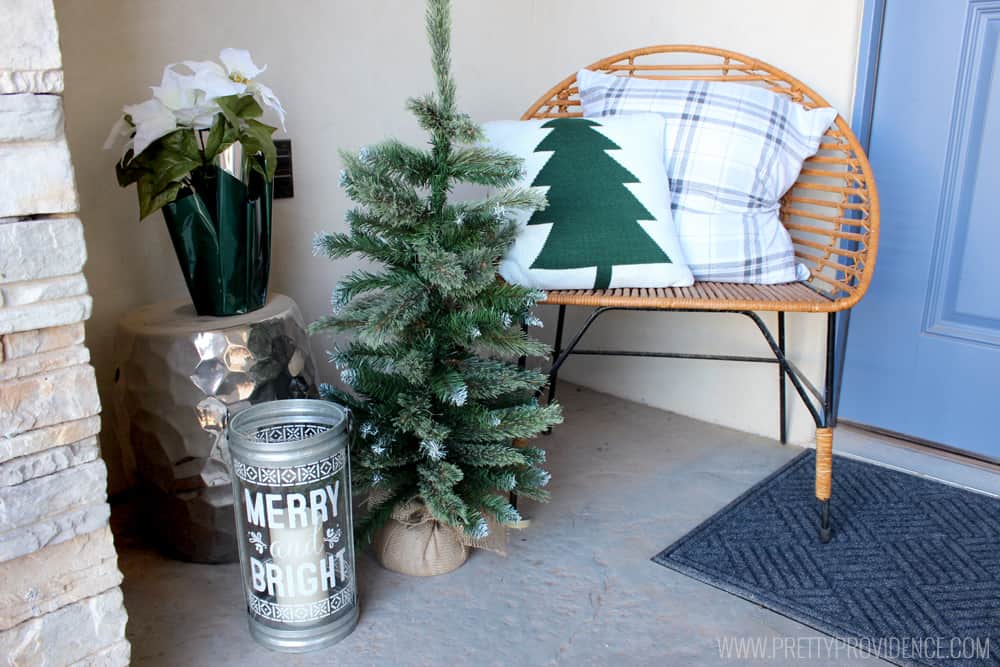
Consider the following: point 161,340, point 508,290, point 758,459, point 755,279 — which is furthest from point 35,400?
point 758,459

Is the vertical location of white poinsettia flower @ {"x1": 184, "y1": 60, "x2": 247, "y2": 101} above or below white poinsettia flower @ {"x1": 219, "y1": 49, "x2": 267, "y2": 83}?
below

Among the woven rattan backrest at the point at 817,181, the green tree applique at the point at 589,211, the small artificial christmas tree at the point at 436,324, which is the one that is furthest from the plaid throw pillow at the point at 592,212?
the woven rattan backrest at the point at 817,181

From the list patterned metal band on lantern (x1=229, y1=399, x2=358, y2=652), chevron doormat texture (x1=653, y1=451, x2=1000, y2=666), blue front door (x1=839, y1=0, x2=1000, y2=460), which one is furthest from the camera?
blue front door (x1=839, y1=0, x2=1000, y2=460)

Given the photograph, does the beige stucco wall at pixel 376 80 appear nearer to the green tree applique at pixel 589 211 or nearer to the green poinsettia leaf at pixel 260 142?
the green poinsettia leaf at pixel 260 142

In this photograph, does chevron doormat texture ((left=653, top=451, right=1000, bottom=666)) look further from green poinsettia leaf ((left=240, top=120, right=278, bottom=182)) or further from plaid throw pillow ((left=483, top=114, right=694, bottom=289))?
green poinsettia leaf ((left=240, top=120, right=278, bottom=182))

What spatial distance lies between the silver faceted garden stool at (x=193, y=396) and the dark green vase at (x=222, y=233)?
0.04 metres

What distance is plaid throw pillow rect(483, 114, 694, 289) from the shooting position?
1.49 meters

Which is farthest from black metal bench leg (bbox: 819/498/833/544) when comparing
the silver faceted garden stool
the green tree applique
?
the silver faceted garden stool

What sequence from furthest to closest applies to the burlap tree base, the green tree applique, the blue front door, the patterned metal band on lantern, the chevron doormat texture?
the blue front door < the green tree applique < the burlap tree base < the chevron doormat texture < the patterned metal band on lantern

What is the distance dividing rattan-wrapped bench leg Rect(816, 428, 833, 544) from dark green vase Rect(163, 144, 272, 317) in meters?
1.02

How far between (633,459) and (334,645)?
850 mm

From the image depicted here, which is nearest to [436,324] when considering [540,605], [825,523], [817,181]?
[540,605]

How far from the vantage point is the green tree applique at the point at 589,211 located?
1485 mm

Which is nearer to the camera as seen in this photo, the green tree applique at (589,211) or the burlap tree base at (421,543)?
the burlap tree base at (421,543)
